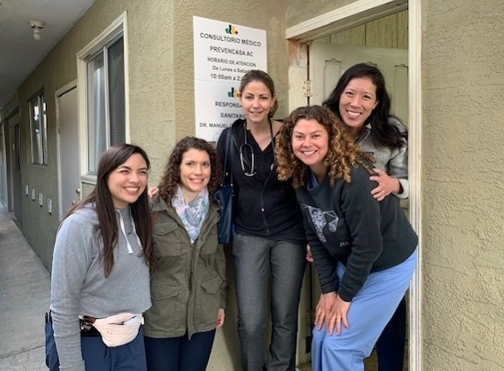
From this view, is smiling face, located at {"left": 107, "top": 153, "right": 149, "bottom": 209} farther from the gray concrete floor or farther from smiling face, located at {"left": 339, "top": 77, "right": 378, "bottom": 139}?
the gray concrete floor

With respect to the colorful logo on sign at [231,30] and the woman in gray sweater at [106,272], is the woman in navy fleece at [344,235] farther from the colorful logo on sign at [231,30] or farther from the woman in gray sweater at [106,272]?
the colorful logo on sign at [231,30]

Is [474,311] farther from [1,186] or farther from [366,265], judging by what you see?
[1,186]

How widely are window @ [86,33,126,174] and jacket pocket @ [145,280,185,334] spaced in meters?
1.72

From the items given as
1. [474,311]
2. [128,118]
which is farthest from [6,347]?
[474,311]

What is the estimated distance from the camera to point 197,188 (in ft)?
6.21

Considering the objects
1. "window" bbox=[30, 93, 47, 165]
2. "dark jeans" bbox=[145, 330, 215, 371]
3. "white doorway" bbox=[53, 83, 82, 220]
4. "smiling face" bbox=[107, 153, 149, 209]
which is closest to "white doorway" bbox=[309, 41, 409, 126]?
"smiling face" bbox=[107, 153, 149, 209]

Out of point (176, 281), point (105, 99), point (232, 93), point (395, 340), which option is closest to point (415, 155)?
point (395, 340)

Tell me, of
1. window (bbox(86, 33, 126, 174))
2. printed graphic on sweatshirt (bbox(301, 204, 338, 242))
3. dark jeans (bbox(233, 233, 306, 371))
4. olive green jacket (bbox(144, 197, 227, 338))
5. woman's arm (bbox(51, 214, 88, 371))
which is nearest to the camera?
woman's arm (bbox(51, 214, 88, 371))

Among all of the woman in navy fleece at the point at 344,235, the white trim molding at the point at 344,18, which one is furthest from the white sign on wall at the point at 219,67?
the woman in navy fleece at the point at 344,235

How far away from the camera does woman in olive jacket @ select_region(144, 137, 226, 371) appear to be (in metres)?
1.85

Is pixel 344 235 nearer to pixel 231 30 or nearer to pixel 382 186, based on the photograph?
pixel 382 186

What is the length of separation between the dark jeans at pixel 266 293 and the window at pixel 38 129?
455 cm

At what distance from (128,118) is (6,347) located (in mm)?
2352

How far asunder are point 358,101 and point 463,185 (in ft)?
1.86
